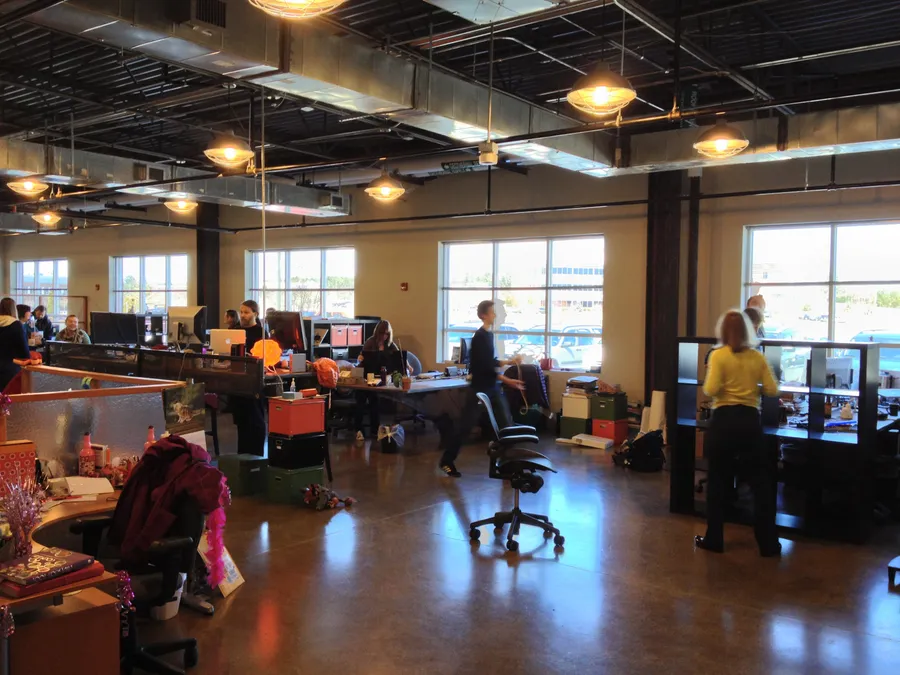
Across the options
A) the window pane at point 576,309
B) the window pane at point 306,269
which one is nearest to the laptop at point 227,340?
the window pane at point 576,309

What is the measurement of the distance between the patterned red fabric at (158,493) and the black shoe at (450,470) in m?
3.86

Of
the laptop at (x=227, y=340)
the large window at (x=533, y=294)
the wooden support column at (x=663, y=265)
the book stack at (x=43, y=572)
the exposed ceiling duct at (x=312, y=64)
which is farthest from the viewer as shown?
the large window at (x=533, y=294)

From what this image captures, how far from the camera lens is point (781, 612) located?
156 inches

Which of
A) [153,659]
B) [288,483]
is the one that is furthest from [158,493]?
[288,483]

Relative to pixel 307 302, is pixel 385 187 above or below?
above

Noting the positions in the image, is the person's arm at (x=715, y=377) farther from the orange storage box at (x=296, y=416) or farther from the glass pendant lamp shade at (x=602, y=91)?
the orange storage box at (x=296, y=416)

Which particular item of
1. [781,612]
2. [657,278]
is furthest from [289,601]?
[657,278]

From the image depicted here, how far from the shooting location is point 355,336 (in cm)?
1010

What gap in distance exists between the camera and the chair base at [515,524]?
500cm

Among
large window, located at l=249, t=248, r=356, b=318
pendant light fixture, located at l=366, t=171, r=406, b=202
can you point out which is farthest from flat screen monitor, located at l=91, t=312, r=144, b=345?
pendant light fixture, located at l=366, t=171, r=406, b=202

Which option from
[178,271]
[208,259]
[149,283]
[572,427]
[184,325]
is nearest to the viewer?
[184,325]

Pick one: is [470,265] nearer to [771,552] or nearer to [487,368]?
[487,368]

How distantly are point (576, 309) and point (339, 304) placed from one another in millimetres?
4456

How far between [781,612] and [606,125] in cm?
349
